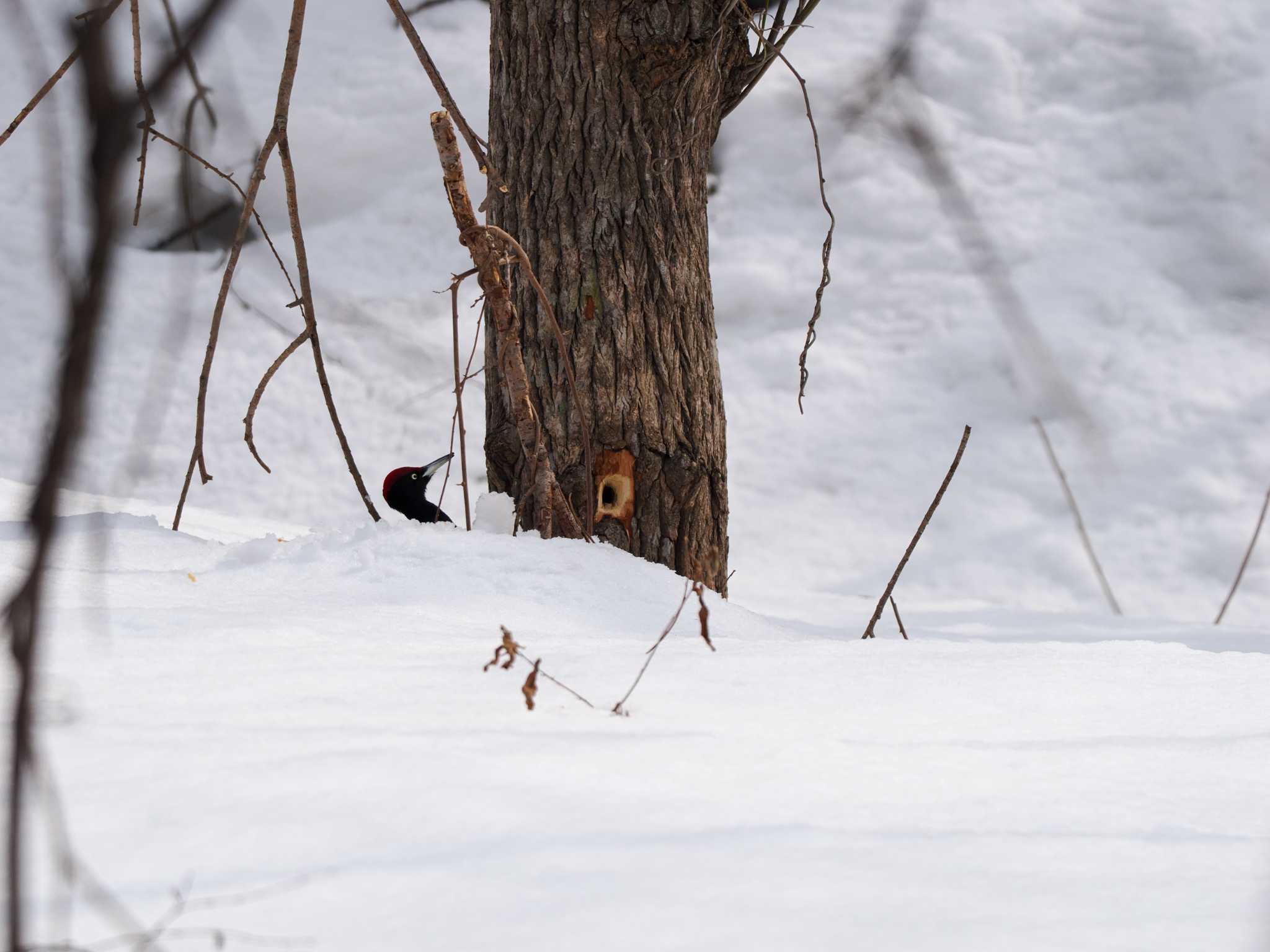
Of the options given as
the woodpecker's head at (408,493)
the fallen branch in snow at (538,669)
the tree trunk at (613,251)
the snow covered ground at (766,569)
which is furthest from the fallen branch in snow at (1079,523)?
the woodpecker's head at (408,493)

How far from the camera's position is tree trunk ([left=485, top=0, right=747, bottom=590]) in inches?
83.9

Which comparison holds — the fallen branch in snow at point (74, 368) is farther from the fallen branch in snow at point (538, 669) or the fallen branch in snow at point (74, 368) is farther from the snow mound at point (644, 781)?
the fallen branch in snow at point (538, 669)

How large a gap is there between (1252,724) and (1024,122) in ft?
17.7

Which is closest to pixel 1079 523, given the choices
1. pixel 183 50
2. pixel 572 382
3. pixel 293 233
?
pixel 572 382

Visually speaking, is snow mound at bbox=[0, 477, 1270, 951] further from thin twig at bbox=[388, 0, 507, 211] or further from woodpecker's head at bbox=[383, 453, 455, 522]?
woodpecker's head at bbox=[383, 453, 455, 522]

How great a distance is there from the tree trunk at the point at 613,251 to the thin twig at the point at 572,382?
0.03 m

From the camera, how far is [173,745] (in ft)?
2.65

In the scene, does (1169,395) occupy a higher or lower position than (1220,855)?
higher

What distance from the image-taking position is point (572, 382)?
1.90 meters

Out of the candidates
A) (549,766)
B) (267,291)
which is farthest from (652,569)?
(267,291)

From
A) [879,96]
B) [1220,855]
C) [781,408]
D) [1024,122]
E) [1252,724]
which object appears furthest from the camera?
[1024,122]

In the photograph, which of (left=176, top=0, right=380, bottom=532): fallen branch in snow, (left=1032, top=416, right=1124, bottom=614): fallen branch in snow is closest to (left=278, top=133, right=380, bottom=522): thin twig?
(left=176, top=0, right=380, bottom=532): fallen branch in snow

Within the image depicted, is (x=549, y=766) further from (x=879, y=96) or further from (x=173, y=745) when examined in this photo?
(x=879, y=96)

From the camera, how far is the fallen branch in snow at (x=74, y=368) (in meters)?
0.33
